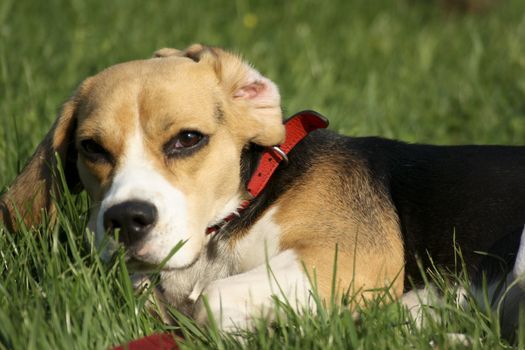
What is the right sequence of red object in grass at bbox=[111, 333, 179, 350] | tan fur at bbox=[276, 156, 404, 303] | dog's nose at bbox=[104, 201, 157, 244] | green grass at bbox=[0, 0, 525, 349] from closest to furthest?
red object in grass at bbox=[111, 333, 179, 350] < green grass at bbox=[0, 0, 525, 349] < dog's nose at bbox=[104, 201, 157, 244] < tan fur at bbox=[276, 156, 404, 303]

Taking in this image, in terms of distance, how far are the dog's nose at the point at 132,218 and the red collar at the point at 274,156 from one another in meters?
0.62

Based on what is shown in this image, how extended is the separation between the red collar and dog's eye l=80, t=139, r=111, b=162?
0.59m

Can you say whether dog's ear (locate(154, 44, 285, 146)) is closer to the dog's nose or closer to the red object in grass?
the dog's nose

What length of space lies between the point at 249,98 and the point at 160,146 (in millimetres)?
625

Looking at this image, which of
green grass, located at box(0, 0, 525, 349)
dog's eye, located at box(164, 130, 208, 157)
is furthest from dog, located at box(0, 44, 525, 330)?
green grass, located at box(0, 0, 525, 349)

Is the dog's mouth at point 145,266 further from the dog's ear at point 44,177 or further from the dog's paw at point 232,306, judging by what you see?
the dog's ear at point 44,177

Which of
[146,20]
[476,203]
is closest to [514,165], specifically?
[476,203]

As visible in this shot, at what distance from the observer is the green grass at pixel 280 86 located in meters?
3.39

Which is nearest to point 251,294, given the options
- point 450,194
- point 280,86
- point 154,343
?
point 154,343

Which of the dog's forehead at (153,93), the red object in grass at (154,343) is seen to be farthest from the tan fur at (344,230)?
the red object in grass at (154,343)

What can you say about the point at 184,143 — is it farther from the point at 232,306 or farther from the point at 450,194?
the point at 450,194

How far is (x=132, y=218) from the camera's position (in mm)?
3543

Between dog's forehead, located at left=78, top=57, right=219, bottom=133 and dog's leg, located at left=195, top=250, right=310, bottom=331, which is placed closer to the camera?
dog's leg, located at left=195, top=250, right=310, bottom=331

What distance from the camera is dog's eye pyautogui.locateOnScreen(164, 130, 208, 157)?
3934mm
